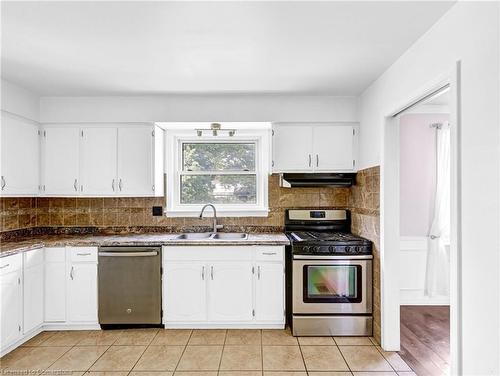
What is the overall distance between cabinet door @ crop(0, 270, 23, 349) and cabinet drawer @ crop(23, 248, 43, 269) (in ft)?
0.41

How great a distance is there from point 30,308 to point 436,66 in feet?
12.8

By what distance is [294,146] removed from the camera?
367cm

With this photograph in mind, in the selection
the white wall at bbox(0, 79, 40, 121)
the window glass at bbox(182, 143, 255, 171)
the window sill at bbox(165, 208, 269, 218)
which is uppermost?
the white wall at bbox(0, 79, 40, 121)

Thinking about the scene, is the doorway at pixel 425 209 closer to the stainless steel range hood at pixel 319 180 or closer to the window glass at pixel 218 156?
the stainless steel range hood at pixel 319 180

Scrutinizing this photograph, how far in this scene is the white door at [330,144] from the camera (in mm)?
3652

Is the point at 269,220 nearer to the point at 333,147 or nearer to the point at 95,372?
the point at 333,147

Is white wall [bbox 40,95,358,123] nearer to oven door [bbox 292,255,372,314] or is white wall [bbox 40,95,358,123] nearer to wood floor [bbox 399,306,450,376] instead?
oven door [bbox 292,255,372,314]

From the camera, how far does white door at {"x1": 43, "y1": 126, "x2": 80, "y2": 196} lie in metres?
3.65

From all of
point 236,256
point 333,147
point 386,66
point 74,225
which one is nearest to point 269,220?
point 236,256

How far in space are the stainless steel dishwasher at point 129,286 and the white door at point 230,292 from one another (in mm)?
554

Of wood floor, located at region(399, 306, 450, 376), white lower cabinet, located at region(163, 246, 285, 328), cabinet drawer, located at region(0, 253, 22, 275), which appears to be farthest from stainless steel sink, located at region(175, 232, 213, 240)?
wood floor, located at region(399, 306, 450, 376)

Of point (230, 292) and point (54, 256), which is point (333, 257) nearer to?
point (230, 292)

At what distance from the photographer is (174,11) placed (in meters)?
1.90

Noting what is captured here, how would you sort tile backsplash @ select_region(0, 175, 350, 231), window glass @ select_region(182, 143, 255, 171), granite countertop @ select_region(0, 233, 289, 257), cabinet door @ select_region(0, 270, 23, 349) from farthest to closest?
window glass @ select_region(182, 143, 255, 171) < tile backsplash @ select_region(0, 175, 350, 231) < granite countertop @ select_region(0, 233, 289, 257) < cabinet door @ select_region(0, 270, 23, 349)
